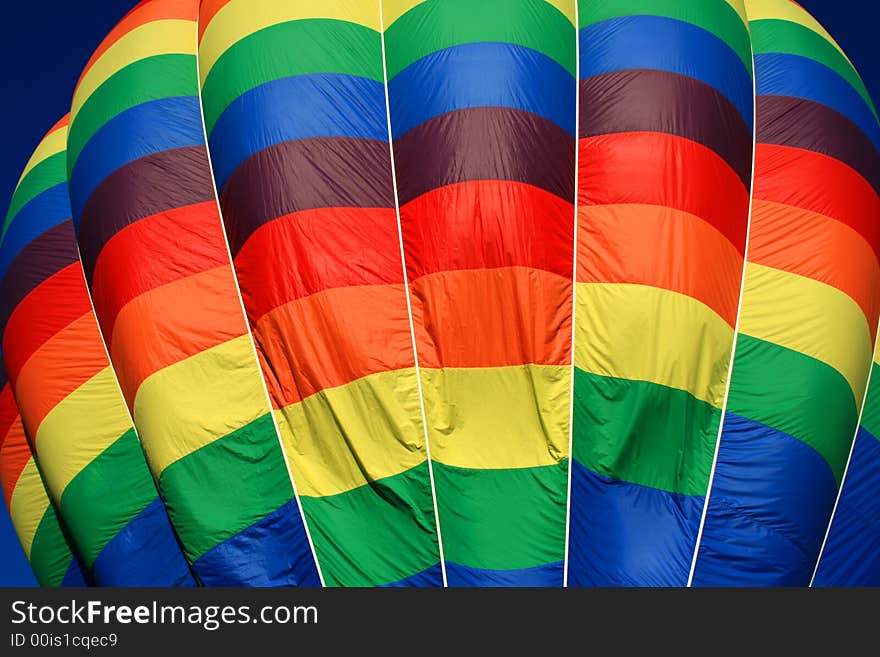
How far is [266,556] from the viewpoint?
14.4ft

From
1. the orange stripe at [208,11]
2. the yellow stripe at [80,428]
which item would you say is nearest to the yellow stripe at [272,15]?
the orange stripe at [208,11]

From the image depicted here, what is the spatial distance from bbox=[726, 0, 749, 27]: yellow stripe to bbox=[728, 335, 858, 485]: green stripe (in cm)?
195

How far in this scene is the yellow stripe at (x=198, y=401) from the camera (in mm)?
4566

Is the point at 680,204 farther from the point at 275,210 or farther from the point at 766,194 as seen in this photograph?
the point at 275,210

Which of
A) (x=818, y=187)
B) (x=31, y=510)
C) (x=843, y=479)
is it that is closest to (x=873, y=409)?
(x=843, y=479)

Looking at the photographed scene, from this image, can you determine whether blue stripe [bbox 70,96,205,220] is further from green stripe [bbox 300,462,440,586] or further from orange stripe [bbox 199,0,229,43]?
green stripe [bbox 300,462,440,586]

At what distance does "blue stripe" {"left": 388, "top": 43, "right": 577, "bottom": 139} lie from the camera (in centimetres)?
476

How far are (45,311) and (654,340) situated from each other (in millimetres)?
3277

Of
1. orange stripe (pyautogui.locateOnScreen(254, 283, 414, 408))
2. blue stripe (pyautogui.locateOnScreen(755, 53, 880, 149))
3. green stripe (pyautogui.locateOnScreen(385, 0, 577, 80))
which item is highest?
green stripe (pyautogui.locateOnScreen(385, 0, 577, 80))

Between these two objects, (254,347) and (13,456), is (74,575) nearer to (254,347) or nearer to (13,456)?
(13,456)

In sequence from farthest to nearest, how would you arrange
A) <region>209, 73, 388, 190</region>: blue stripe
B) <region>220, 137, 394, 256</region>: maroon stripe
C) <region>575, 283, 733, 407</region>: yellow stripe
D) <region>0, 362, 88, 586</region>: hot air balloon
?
<region>0, 362, 88, 586</region>: hot air balloon → <region>209, 73, 388, 190</region>: blue stripe → <region>220, 137, 394, 256</region>: maroon stripe → <region>575, 283, 733, 407</region>: yellow stripe

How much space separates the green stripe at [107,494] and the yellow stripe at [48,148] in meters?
2.10

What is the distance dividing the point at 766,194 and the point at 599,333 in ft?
3.91

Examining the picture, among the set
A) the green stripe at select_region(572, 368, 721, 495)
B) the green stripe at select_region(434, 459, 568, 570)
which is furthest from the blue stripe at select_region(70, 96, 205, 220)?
the green stripe at select_region(572, 368, 721, 495)
